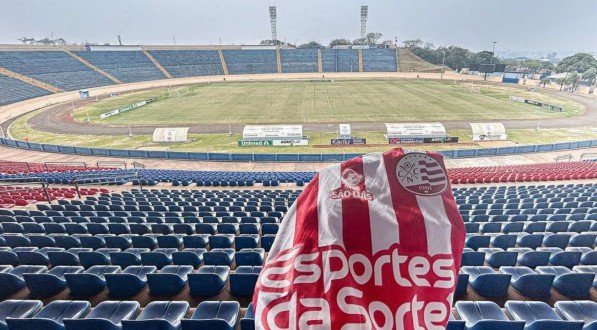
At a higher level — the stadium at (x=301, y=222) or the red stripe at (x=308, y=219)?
the red stripe at (x=308, y=219)

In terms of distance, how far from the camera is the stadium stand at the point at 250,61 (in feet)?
353

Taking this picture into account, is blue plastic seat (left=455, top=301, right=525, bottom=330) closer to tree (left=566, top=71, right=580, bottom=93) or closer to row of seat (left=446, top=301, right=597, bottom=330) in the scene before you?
row of seat (left=446, top=301, right=597, bottom=330)

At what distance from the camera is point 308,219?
2498mm

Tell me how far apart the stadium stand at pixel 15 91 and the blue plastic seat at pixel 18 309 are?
252 feet

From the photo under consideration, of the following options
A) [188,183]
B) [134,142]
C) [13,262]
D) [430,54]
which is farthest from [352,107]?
[430,54]

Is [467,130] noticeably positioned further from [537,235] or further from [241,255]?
[241,255]

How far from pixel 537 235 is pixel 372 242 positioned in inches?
331

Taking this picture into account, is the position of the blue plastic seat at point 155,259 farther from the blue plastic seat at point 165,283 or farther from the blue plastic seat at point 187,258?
the blue plastic seat at point 165,283

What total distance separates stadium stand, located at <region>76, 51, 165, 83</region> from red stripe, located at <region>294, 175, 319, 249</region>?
10159 cm

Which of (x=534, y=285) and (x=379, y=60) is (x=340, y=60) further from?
(x=534, y=285)

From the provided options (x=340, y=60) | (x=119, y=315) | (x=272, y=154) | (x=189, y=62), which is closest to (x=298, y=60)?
(x=340, y=60)

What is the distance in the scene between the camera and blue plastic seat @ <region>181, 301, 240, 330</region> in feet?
13.2

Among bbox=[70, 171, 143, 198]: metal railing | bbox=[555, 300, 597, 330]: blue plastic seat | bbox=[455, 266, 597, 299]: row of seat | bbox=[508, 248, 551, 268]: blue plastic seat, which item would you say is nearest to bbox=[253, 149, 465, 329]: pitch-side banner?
bbox=[555, 300, 597, 330]: blue plastic seat

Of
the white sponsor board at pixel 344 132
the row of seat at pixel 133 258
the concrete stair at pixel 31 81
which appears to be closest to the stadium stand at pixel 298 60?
the concrete stair at pixel 31 81
